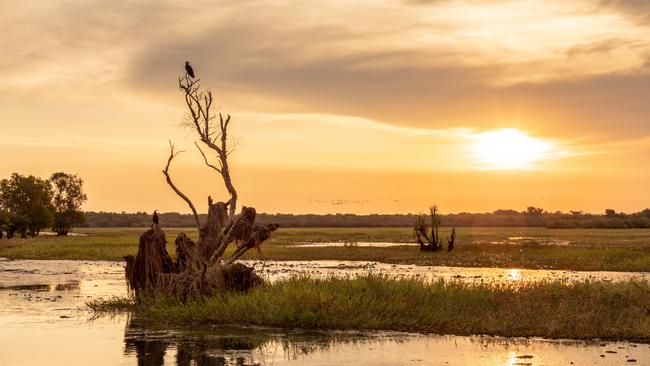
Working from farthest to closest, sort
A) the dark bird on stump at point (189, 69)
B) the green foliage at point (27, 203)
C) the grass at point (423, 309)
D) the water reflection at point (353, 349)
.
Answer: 1. the green foliage at point (27, 203)
2. the dark bird on stump at point (189, 69)
3. the grass at point (423, 309)
4. the water reflection at point (353, 349)

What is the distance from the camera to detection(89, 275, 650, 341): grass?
84.5 ft

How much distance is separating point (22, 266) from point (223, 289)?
3917 cm

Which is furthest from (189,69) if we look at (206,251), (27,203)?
(27,203)

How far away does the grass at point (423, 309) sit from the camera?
1014 inches

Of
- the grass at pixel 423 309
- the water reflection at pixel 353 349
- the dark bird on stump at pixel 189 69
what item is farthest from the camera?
the dark bird on stump at pixel 189 69

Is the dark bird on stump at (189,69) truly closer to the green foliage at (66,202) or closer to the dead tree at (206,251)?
the dead tree at (206,251)

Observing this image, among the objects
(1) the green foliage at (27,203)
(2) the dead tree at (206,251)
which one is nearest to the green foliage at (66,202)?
(1) the green foliage at (27,203)

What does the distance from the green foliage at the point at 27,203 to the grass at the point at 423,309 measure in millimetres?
95288

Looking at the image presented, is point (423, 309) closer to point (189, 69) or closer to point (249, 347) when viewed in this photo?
point (249, 347)

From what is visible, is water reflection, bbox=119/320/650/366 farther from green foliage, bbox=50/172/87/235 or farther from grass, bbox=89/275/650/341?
green foliage, bbox=50/172/87/235

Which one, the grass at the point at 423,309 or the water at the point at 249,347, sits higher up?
the grass at the point at 423,309

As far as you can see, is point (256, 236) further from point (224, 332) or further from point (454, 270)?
point (454, 270)

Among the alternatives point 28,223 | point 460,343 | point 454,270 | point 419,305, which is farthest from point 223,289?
point 28,223

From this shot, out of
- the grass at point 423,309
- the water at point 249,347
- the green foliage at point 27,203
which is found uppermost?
the green foliage at point 27,203
